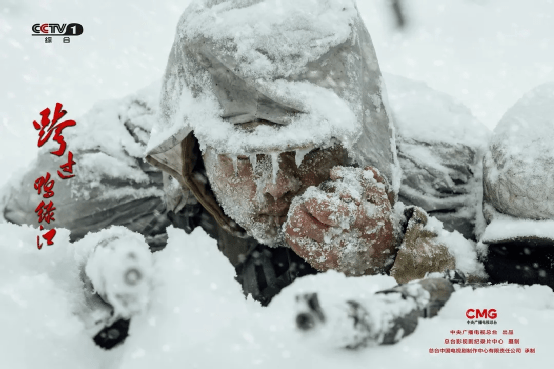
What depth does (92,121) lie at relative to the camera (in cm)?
234

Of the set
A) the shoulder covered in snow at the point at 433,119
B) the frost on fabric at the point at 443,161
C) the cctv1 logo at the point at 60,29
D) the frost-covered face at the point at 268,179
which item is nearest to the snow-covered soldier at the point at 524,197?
the frost on fabric at the point at 443,161

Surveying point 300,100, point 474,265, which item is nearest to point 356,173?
point 300,100

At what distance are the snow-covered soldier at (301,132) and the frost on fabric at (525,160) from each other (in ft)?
0.58

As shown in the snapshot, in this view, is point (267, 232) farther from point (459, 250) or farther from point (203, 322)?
point (203, 322)

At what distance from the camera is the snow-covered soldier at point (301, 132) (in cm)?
122

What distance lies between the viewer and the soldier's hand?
1.21 m

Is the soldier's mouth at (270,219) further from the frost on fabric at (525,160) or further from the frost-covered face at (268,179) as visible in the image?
the frost on fabric at (525,160)

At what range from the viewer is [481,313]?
773 millimetres

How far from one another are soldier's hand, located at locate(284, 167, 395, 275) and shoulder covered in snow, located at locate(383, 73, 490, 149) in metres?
0.52

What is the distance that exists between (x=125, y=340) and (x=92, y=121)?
1.83m

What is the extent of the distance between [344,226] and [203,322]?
594mm

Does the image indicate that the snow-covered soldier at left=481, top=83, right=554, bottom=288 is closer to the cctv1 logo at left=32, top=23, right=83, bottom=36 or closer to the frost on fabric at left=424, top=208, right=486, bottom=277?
the frost on fabric at left=424, top=208, right=486, bottom=277

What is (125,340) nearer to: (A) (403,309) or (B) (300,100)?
(A) (403,309)

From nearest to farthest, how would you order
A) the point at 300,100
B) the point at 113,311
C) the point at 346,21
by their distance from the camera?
the point at 113,311, the point at 300,100, the point at 346,21
